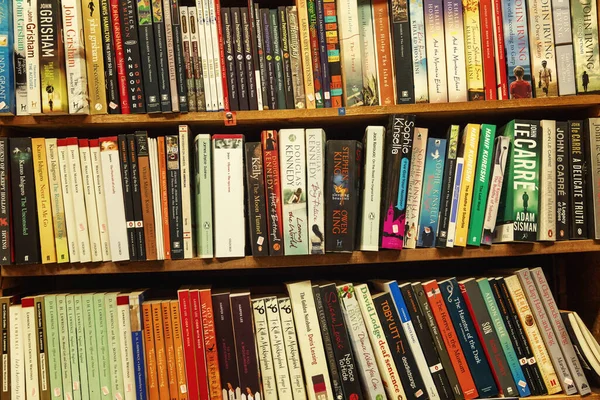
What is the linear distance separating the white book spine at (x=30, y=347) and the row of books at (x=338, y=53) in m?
0.50

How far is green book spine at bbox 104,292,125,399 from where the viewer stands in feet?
3.81

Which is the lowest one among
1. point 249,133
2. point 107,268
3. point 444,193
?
point 107,268

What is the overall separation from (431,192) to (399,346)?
386mm

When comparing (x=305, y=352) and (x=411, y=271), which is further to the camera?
(x=411, y=271)

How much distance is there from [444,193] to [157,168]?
71 centimetres

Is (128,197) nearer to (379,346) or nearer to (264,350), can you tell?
(264,350)

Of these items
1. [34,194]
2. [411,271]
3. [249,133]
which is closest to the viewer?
[34,194]

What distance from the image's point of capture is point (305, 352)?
1.17m

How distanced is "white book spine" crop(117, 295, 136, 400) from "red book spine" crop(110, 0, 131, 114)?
49 cm

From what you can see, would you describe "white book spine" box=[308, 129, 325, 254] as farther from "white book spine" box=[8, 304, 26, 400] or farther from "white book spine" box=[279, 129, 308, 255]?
"white book spine" box=[8, 304, 26, 400]

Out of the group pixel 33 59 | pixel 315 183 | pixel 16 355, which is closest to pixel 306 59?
pixel 315 183

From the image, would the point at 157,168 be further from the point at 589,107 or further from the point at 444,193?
the point at 589,107

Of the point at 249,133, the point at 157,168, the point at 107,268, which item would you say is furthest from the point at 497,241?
the point at 107,268

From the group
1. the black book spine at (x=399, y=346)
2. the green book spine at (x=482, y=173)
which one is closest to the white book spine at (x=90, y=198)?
the black book spine at (x=399, y=346)
